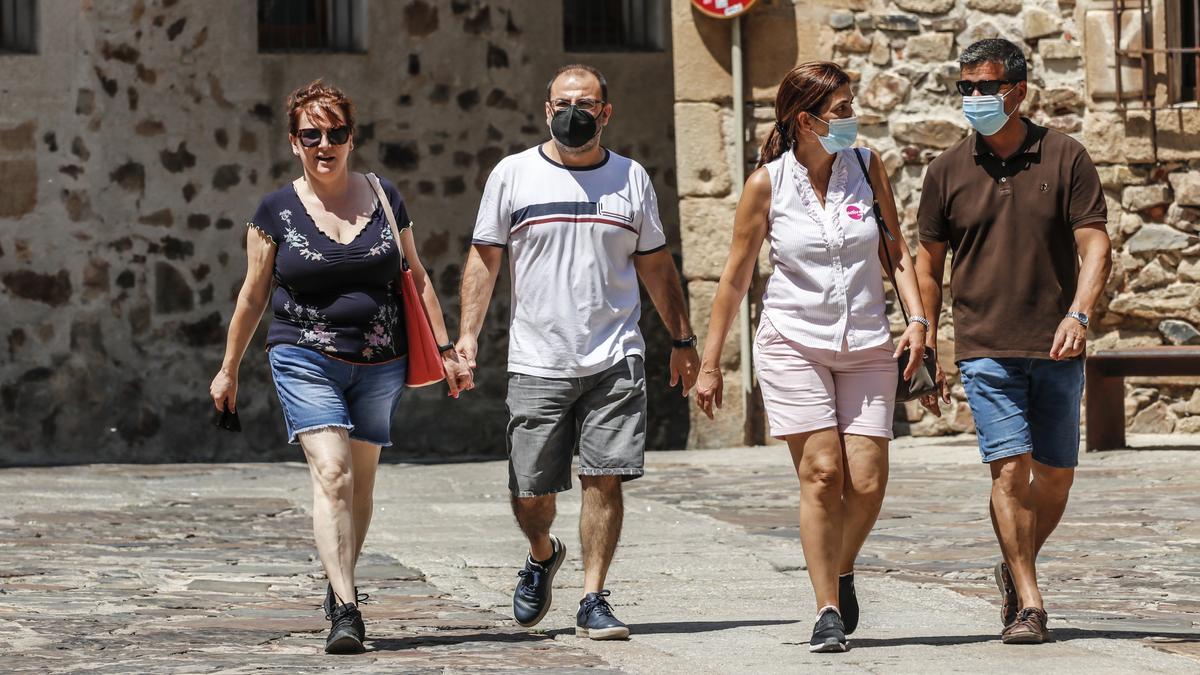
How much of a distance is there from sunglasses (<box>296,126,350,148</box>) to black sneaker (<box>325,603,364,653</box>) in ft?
4.16

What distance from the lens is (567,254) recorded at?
577 centimetres

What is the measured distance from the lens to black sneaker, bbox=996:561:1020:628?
5492 millimetres

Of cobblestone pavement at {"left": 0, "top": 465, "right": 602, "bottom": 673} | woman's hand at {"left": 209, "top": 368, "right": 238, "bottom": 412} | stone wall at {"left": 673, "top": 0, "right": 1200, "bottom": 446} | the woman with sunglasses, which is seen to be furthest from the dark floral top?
stone wall at {"left": 673, "top": 0, "right": 1200, "bottom": 446}

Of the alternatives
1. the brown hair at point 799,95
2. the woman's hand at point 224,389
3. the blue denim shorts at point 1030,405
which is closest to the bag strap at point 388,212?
the woman's hand at point 224,389

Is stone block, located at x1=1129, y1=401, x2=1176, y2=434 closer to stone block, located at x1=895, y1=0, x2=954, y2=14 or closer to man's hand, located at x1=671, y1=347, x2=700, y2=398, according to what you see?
stone block, located at x1=895, y1=0, x2=954, y2=14

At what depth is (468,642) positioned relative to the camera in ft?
18.2

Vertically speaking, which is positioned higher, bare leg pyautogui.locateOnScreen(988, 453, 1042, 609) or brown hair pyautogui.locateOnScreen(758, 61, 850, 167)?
brown hair pyautogui.locateOnScreen(758, 61, 850, 167)

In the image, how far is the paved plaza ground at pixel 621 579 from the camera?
17.2 feet

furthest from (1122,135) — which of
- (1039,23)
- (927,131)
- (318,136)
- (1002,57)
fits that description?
(318,136)

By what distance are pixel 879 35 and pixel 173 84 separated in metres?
4.40

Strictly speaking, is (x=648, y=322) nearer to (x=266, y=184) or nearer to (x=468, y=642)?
(x=266, y=184)

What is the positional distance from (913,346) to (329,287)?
62.4 inches

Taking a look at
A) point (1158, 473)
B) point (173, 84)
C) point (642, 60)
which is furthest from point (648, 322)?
point (1158, 473)

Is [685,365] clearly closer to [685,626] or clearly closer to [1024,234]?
[685,626]
